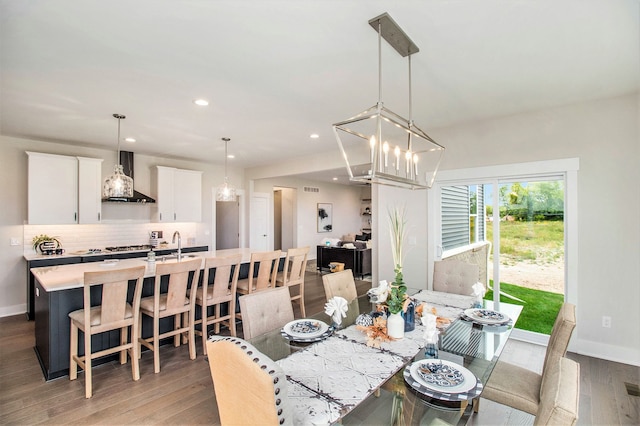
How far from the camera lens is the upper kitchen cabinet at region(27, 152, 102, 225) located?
4.66m

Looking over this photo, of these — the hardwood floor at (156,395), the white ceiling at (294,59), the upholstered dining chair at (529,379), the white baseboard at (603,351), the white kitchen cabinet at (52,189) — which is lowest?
the hardwood floor at (156,395)

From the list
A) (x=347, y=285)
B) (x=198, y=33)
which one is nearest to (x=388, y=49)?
(x=198, y=33)

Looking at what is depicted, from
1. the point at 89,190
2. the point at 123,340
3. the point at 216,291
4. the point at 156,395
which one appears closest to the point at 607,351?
the point at 216,291

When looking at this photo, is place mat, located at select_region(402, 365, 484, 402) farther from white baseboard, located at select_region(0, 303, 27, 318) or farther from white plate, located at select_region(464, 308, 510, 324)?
white baseboard, located at select_region(0, 303, 27, 318)

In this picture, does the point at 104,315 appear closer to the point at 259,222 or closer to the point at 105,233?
the point at 105,233

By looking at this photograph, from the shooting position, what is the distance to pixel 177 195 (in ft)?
20.6

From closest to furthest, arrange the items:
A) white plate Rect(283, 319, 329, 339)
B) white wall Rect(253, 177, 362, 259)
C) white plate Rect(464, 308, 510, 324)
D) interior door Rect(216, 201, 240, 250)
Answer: white plate Rect(283, 319, 329, 339)
white plate Rect(464, 308, 510, 324)
interior door Rect(216, 201, 240, 250)
white wall Rect(253, 177, 362, 259)

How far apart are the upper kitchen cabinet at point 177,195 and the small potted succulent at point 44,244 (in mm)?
1564

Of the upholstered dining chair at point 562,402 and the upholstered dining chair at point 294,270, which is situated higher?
the upholstered dining chair at point 562,402

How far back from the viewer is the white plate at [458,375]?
4.46ft

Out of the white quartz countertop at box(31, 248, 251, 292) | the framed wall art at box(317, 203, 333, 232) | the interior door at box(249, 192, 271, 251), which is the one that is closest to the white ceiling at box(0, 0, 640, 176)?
the white quartz countertop at box(31, 248, 251, 292)

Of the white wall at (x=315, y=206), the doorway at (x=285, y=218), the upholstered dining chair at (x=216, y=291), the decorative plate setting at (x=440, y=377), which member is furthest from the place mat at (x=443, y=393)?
the doorway at (x=285, y=218)

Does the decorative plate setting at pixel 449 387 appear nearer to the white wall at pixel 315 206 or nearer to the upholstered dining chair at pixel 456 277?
the upholstered dining chair at pixel 456 277

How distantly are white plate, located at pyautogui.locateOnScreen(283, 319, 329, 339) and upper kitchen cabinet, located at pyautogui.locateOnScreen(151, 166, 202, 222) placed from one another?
4921 mm
